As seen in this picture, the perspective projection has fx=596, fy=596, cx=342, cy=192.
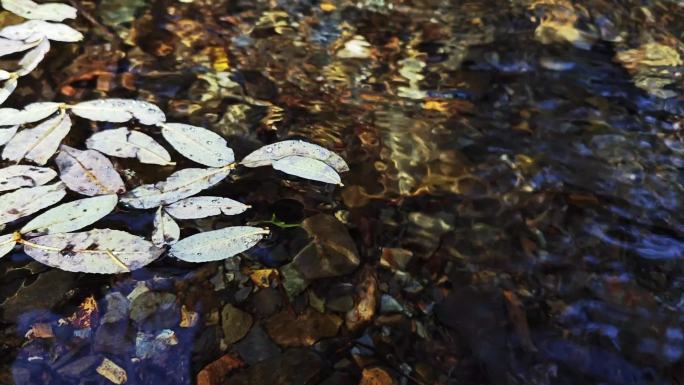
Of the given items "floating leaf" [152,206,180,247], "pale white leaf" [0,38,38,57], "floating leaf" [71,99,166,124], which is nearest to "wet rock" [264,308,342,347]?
"floating leaf" [152,206,180,247]

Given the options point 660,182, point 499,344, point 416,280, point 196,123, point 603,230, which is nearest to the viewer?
point 499,344

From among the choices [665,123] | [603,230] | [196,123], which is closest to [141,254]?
[196,123]

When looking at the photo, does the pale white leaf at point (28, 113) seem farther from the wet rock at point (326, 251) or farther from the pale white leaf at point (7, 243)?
the wet rock at point (326, 251)

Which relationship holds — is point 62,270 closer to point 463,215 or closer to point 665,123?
point 463,215

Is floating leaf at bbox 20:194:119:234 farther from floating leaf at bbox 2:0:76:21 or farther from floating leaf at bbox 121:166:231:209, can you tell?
floating leaf at bbox 2:0:76:21

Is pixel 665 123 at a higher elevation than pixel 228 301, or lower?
higher

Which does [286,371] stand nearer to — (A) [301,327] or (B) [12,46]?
(A) [301,327]
